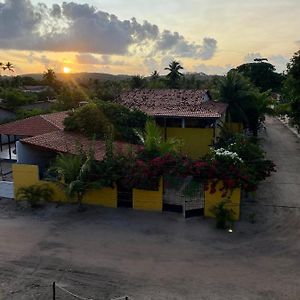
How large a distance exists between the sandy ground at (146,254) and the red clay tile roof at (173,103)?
8.67 m

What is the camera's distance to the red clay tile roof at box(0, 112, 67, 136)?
77.8ft

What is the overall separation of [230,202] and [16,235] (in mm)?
8312

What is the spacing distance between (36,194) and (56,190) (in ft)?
3.01

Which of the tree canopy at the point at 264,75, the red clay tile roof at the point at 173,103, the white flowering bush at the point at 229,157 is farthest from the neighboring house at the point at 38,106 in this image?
the tree canopy at the point at 264,75

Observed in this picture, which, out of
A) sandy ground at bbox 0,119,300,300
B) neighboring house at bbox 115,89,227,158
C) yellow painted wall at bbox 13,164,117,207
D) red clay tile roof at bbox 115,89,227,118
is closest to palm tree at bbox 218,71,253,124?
red clay tile roof at bbox 115,89,227,118

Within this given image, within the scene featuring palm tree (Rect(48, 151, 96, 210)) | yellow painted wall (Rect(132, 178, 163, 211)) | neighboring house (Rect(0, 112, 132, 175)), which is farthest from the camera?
neighboring house (Rect(0, 112, 132, 175))

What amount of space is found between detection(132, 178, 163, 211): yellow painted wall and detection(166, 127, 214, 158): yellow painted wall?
8422mm

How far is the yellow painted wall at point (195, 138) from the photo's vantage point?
24.7 meters

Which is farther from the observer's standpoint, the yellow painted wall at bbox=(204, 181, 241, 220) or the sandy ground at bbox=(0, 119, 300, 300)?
the yellow painted wall at bbox=(204, 181, 241, 220)

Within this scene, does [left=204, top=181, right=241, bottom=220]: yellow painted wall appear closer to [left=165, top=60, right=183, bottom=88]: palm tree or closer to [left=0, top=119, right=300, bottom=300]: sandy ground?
[left=0, top=119, right=300, bottom=300]: sandy ground

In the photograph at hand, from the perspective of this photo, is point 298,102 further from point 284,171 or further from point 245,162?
point 245,162

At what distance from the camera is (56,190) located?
18.3 meters

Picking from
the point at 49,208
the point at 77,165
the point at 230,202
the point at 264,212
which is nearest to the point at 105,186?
the point at 77,165

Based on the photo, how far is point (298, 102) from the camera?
A: 32719 millimetres
